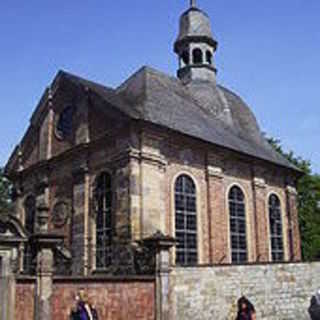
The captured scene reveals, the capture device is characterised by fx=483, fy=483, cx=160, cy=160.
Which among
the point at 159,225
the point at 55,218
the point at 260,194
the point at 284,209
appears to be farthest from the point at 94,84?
the point at 284,209

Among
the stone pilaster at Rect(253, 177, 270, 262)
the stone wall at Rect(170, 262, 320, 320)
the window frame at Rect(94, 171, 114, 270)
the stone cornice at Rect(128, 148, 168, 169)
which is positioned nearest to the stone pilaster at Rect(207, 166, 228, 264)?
the stone pilaster at Rect(253, 177, 270, 262)

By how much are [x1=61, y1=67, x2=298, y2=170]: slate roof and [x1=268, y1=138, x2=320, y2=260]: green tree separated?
8043 millimetres

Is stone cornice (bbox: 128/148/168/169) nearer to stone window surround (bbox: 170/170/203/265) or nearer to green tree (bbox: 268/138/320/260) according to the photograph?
stone window surround (bbox: 170/170/203/265)

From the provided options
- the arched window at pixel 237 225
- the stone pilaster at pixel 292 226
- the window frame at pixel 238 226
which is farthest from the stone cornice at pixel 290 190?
the arched window at pixel 237 225

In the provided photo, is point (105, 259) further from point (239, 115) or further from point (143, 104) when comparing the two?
point (239, 115)

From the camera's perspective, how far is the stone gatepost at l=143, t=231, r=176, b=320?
41.0 feet

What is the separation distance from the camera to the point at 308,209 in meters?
31.1

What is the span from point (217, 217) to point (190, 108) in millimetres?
5503

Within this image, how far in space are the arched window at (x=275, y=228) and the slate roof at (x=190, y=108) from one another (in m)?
1.82

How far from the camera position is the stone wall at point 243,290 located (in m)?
→ 12.9

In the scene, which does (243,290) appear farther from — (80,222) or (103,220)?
(80,222)

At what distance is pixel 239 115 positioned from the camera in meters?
24.6

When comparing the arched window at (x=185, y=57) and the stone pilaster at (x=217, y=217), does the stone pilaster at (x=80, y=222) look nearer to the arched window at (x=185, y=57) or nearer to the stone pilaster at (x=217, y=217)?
the stone pilaster at (x=217, y=217)

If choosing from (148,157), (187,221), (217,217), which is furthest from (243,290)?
(148,157)
